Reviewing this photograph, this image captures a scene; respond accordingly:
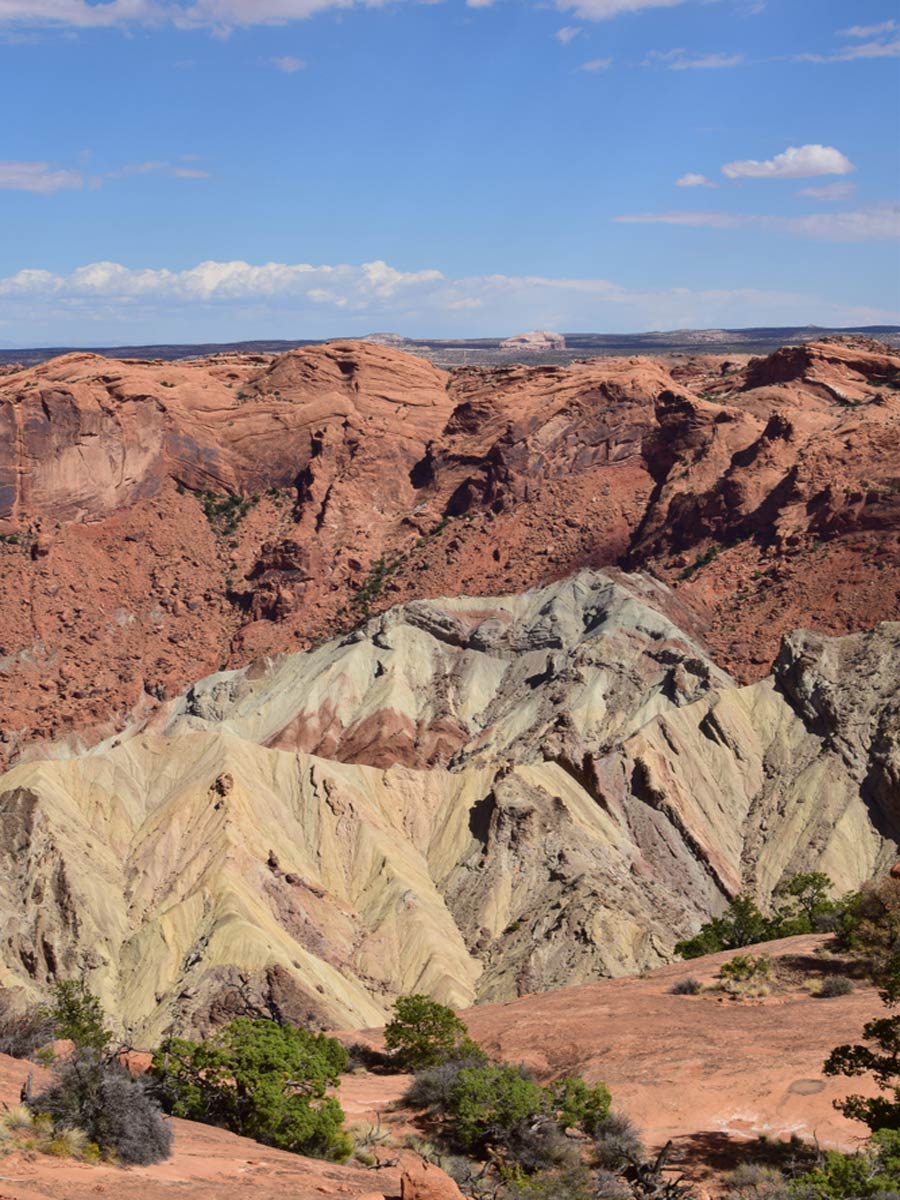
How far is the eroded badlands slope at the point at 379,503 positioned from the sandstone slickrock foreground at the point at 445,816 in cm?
488

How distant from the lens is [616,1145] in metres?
27.0

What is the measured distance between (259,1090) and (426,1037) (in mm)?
9151

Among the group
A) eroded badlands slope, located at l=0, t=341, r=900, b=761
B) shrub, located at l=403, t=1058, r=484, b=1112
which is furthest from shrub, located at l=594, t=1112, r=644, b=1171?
eroded badlands slope, located at l=0, t=341, r=900, b=761

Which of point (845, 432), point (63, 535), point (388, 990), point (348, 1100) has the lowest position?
point (388, 990)

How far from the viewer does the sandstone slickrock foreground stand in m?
51.5

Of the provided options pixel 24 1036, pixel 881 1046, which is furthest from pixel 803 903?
pixel 24 1036

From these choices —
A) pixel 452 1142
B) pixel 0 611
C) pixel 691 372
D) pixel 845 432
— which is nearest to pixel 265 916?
pixel 452 1142

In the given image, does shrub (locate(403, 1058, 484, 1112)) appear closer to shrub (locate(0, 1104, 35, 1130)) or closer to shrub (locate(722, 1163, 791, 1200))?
shrub (locate(722, 1163, 791, 1200))

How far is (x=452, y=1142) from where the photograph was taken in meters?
28.6

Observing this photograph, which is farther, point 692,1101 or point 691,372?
point 691,372

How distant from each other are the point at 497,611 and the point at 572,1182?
62.2 m

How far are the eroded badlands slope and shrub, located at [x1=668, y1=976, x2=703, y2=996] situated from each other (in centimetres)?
3952

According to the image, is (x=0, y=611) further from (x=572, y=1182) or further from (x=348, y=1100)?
(x=572, y=1182)

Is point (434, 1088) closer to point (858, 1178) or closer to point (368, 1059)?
point (368, 1059)
